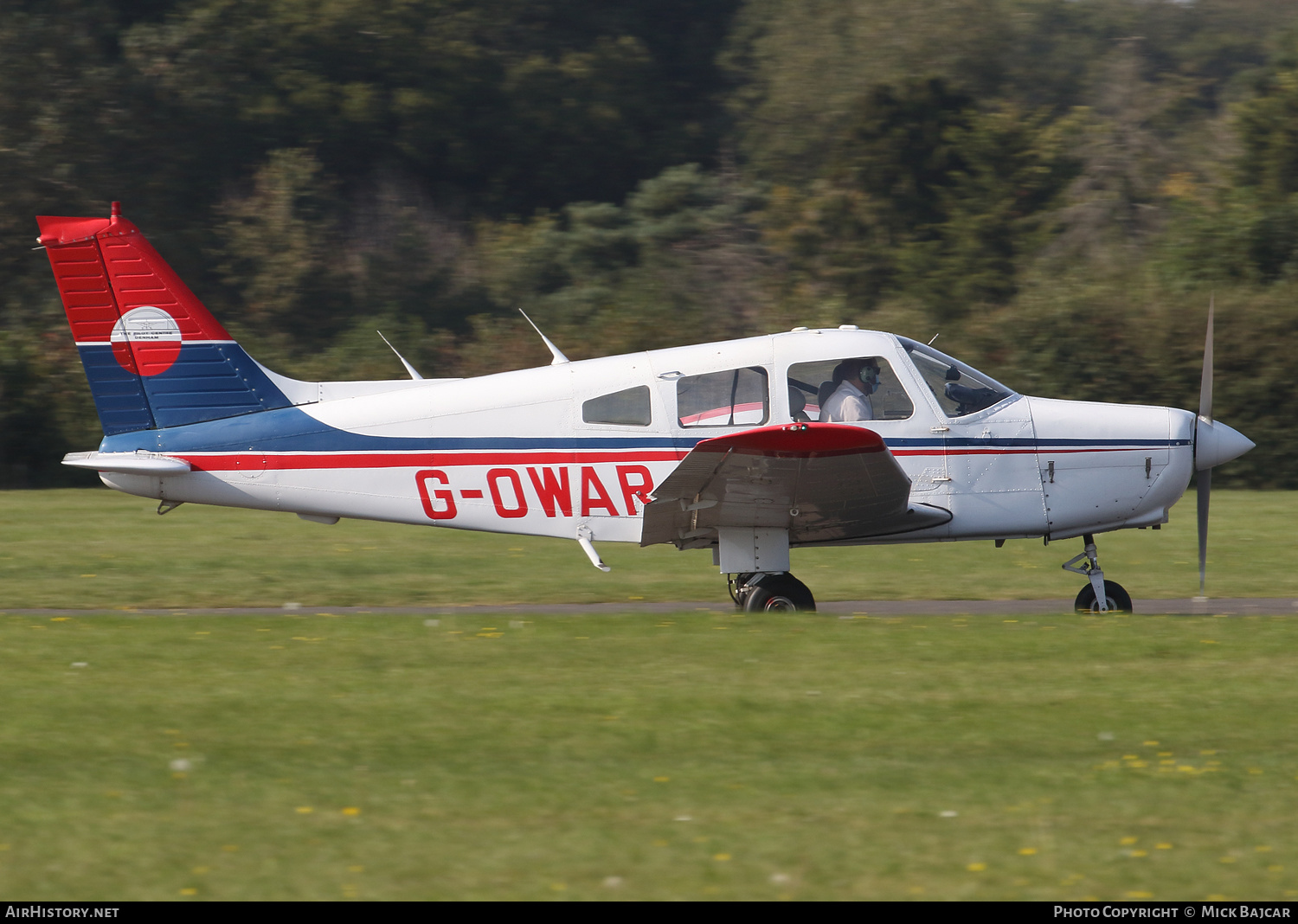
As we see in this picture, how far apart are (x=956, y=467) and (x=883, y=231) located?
2385cm

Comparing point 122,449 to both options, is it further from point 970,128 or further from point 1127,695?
point 970,128

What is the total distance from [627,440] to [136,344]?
3.66 m

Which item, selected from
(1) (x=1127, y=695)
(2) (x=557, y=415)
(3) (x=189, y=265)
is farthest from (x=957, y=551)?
(3) (x=189, y=265)

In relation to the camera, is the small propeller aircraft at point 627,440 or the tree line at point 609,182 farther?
the tree line at point 609,182

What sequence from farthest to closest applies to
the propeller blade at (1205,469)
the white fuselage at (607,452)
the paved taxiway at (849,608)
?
the paved taxiway at (849,608) < the propeller blade at (1205,469) < the white fuselage at (607,452)

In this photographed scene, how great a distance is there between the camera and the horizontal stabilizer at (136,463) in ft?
33.4

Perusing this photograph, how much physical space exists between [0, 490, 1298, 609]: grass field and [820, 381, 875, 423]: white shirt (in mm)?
2671

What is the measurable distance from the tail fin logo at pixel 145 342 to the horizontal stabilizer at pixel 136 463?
0.63m

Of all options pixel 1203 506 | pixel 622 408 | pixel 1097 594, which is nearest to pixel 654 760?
pixel 622 408

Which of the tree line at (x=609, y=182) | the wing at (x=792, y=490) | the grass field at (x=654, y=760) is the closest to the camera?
the grass field at (x=654, y=760)

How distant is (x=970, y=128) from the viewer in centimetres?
3394

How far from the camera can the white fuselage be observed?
10.0 metres

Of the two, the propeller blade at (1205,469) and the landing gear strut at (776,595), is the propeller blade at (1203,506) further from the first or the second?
the landing gear strut at (776,595)

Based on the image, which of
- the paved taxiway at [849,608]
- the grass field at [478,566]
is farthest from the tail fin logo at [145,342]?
the grass field at [478,566]
